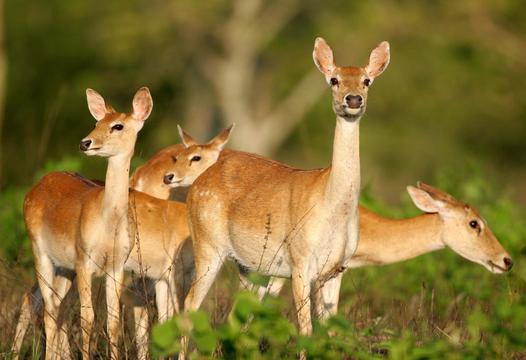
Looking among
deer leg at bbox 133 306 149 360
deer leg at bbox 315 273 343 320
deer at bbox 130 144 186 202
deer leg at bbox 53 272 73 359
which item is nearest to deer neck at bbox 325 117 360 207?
deer leg at bbox 315 273 343 320

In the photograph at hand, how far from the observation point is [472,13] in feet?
101

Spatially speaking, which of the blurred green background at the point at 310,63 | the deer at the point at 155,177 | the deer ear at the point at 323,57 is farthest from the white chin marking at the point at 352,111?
the blurred green background at the point at 310,63

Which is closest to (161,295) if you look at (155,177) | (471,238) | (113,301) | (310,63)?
(113,301)

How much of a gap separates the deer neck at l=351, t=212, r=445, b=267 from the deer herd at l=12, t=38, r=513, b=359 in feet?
0.04

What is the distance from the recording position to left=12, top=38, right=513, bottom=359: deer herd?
769cm

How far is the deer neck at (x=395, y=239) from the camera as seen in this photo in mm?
9578

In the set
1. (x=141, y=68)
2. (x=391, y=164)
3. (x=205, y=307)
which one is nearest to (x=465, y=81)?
(x=391, y=164)

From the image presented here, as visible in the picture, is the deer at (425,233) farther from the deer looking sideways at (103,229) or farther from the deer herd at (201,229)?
the deer looking sideways at (103,229)

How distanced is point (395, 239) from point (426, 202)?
48 cm

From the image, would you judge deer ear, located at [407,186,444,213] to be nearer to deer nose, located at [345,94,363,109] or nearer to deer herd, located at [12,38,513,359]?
deer herd, located at [12,38,513,359]

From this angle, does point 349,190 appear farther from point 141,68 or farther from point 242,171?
point 141,68

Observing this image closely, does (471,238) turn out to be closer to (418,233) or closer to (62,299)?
(418,233)

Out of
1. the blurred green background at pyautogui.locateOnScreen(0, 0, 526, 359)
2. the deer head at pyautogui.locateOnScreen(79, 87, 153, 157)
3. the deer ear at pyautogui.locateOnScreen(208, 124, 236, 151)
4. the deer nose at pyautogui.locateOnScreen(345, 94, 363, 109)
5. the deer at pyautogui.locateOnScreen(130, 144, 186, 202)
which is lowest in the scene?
the deer nose at pyautogui.locateOnScreen(345, 94, 363, 109)

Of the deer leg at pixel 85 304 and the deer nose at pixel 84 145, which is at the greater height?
the deer nose at pixel 84 145
